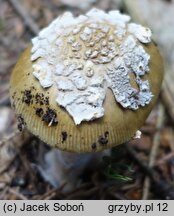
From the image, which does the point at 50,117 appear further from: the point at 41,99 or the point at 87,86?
the point at 87,86

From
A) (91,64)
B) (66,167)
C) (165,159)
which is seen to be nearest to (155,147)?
(165,159)

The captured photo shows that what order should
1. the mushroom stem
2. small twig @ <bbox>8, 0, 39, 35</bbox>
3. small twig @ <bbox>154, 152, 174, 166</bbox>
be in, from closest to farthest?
1. the mushroom stem
2. small twig @ <bbox>154, 152, 174, 166</bbox>
3. small twig @ <bbox>8, 0, 39, 35</bbox>

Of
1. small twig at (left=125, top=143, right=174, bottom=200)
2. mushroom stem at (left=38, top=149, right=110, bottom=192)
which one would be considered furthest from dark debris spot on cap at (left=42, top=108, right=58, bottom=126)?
small twig at (left=125, top=143, right=174, bottom=200)

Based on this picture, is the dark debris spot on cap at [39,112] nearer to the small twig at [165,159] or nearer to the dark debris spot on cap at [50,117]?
the dark debris spot on cap at [50,117]

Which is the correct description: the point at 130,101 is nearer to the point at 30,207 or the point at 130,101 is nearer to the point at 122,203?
the point at 122,203

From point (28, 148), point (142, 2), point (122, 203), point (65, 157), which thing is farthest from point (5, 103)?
point (142, 2)

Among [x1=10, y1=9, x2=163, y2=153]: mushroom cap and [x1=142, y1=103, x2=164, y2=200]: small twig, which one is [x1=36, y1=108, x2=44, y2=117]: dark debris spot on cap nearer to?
[x1=10, y1=9, x2=163, y2=153]: mushroom cap

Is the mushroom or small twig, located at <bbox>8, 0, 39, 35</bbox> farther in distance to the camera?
small twig, located at <bbox>8, 0, 39, 35</bbox>

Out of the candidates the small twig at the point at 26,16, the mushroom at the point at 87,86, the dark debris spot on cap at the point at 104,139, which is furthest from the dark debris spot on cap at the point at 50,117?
the small twig at the point at 26,16
